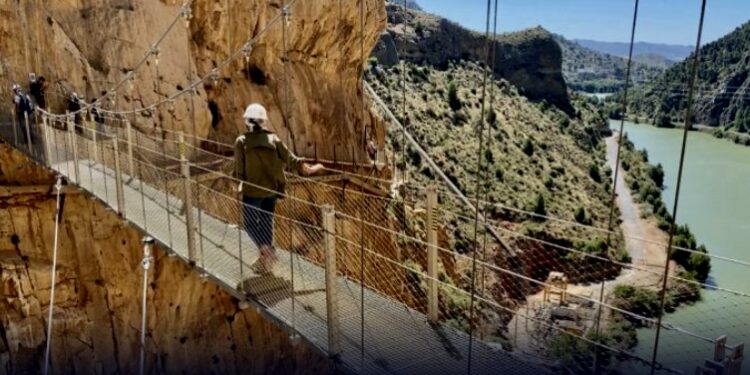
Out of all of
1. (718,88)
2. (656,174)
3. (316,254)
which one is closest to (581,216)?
(718,88)

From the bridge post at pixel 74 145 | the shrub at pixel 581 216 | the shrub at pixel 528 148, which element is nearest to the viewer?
the bridge post at pixel 74 145

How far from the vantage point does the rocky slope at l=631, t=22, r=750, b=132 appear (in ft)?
58.3

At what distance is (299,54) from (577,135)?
2080 cm

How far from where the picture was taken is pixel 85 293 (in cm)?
404

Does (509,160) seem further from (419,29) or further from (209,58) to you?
(209,58)

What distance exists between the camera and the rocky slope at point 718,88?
58.3 ft

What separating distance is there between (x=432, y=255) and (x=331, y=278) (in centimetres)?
36

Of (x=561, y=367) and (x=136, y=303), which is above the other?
(x=561, y=367)

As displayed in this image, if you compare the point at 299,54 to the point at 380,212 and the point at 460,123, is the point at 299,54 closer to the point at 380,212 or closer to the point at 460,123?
the point at 380,212

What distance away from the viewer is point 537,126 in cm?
2222

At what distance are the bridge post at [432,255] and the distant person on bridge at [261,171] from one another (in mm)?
431

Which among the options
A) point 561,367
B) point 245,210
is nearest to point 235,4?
point 245,210

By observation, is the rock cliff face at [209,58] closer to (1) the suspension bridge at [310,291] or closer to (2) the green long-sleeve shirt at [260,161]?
(1) the suspension bridge at [310,291]

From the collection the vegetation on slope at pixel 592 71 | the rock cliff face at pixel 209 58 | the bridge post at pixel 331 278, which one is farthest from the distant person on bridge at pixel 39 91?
the vegetation on slope at pixel 592 71
